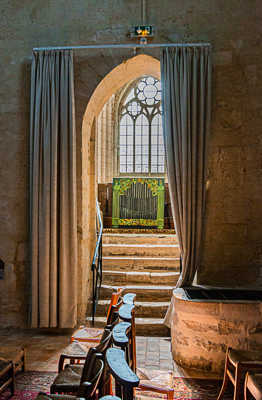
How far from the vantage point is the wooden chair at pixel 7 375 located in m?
2.92

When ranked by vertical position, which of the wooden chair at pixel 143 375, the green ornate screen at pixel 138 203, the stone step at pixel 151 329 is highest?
the green ornate screen at pixel 138 203

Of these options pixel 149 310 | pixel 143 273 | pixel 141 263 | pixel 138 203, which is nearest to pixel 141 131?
pixel 138 203

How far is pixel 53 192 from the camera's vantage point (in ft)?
15.4

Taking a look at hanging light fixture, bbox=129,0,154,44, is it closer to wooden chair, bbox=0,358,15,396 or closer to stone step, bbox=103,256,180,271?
stone step, bbox=103,256,180,271

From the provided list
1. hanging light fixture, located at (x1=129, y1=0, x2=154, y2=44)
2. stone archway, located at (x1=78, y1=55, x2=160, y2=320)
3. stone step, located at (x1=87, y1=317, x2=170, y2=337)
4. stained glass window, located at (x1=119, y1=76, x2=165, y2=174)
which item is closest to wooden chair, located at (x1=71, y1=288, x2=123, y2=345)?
stone step, located at (x1=87, y1=317, x2=170, y2=337)

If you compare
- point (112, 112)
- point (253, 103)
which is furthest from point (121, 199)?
point (253, 103)

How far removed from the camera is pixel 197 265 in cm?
454

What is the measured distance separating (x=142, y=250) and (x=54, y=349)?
2698 millimetres

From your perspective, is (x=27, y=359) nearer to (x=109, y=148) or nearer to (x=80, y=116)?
(x=80, y=116)

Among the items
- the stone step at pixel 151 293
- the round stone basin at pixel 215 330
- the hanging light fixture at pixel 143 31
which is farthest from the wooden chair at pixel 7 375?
the hanging light fixture at pixel 143 31

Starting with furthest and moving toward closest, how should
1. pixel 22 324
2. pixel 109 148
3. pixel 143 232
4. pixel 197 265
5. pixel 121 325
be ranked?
pixel 109 148
pixel 143 232
pixel 22 324
pixel 197 265
pixel 121 325

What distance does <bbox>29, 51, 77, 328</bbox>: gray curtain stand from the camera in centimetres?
466

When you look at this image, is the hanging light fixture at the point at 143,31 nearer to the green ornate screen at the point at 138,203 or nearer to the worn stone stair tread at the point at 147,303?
the worn stone stair tread at the point at 147,303

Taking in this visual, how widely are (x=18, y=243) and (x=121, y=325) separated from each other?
331 centimetres
